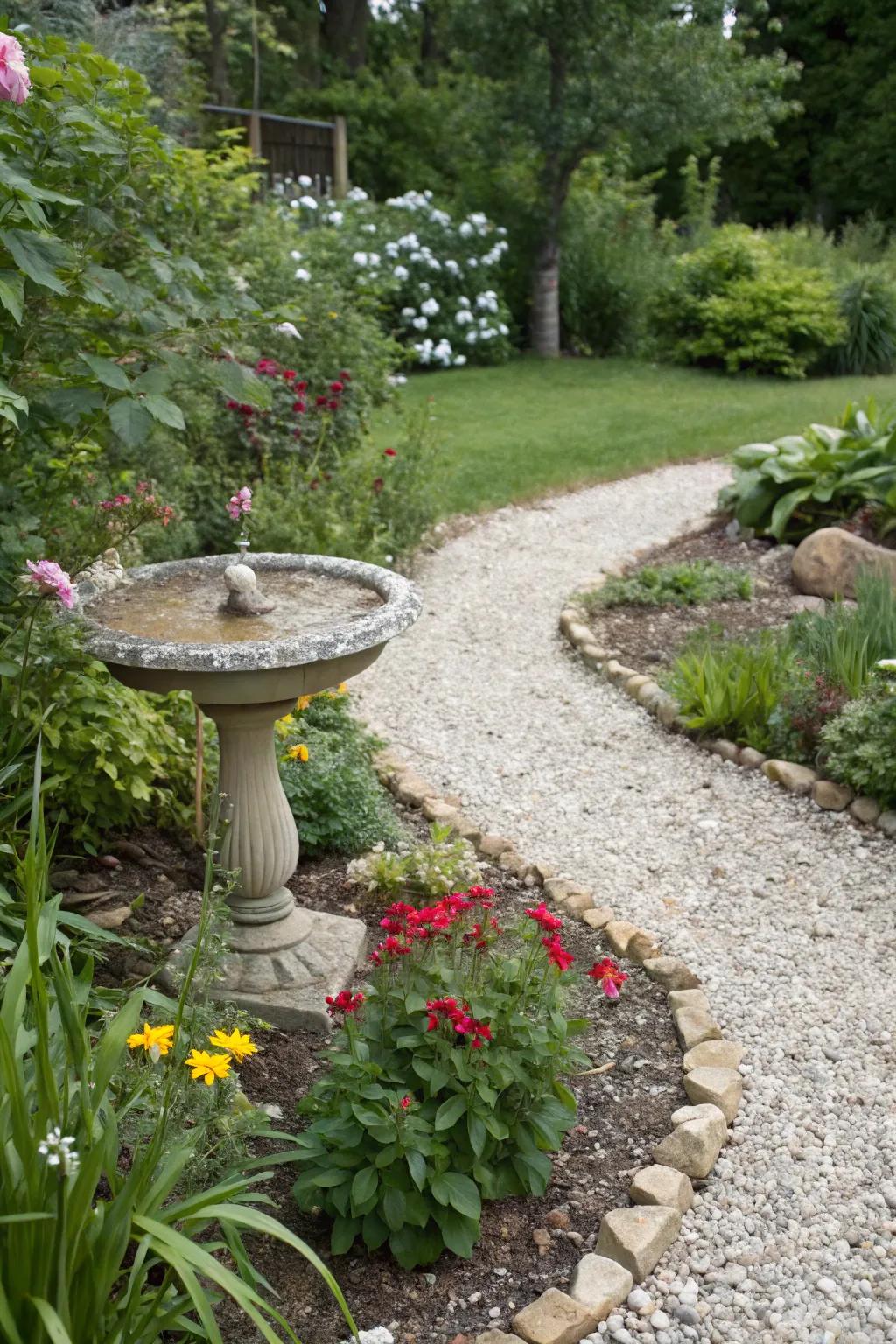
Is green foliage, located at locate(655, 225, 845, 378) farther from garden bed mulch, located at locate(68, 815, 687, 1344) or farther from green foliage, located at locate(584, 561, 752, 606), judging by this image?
garden bed mulch, located at locate(68, 815, 687, 1344)

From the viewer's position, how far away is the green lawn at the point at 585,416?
906 cm

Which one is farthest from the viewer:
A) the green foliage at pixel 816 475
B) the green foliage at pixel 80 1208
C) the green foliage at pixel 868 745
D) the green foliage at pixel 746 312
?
the green foliage at pixel 746 312

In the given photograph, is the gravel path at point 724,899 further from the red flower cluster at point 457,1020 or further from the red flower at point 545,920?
the red flower at point 545,920

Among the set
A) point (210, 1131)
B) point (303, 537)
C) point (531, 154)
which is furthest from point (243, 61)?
point (210, 1131)

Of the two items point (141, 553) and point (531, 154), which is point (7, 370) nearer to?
point (141, 553)

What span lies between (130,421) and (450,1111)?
5.65 feet

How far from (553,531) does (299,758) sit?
4192 millimetres

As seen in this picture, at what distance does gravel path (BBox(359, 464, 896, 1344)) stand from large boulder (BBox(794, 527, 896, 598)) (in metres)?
1.28

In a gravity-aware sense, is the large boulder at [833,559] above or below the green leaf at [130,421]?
below

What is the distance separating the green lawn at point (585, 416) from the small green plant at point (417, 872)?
4252 millimetres

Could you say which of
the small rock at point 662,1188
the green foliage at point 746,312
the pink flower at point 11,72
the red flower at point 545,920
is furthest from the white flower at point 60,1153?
the green foliage at point 746,312

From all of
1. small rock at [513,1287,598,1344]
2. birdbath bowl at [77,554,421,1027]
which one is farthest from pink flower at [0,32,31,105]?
small rock at [513,1287,598,1344]

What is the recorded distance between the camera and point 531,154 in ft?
47.7

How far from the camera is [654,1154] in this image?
108 inches
